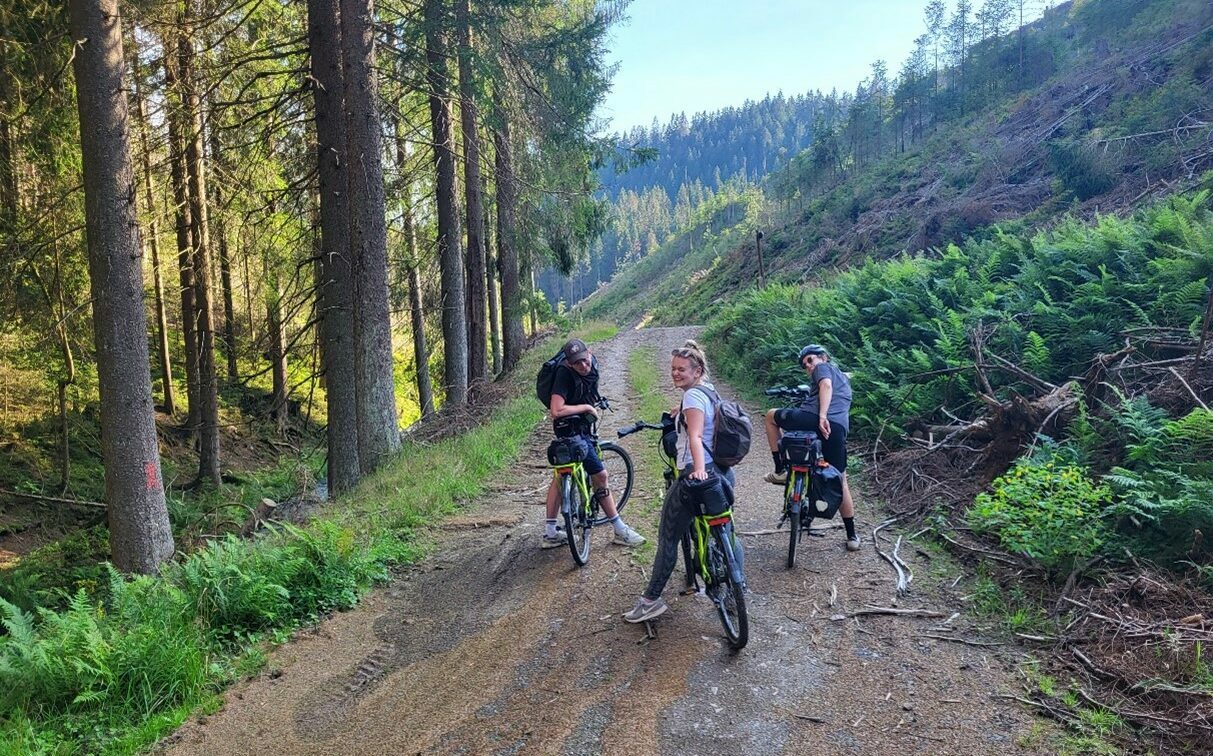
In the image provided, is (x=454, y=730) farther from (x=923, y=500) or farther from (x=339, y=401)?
(x=339, y=401)

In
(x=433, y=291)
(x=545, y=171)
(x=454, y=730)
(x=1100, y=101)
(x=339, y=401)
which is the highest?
(x=1100, y=101)

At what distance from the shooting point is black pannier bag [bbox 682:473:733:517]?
15.5 feet

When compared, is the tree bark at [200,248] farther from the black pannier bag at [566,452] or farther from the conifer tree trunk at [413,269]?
the black pannier bag at [566,452]

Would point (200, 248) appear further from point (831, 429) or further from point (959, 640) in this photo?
point (959, 640)

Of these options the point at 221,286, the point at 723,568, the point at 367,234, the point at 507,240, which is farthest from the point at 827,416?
the point at 221,286

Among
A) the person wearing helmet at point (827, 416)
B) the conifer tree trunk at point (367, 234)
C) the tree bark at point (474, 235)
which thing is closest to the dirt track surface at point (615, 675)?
the person wearing helmet at point (827, 416)

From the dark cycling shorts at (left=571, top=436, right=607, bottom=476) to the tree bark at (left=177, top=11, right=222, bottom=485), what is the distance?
5.88 meters

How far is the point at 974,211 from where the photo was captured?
2488 centimetres

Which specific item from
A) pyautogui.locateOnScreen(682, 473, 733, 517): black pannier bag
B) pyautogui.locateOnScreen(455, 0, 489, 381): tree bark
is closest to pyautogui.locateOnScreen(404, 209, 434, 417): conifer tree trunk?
pyautogui.locateOnScreen(455, 0, 489, 381): tree bark

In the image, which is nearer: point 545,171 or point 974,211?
point 545,171

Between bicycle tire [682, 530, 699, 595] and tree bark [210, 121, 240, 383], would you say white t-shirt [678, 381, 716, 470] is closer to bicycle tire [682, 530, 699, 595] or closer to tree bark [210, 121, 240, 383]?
bicycle tire [682, 530, 699, 595]

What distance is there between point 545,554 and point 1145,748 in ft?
15.4

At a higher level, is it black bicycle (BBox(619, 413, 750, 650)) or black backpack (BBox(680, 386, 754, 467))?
black backpack (BBox(680, 386, 754, 467))

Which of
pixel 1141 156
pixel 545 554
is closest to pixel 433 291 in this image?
pixel 545 554
